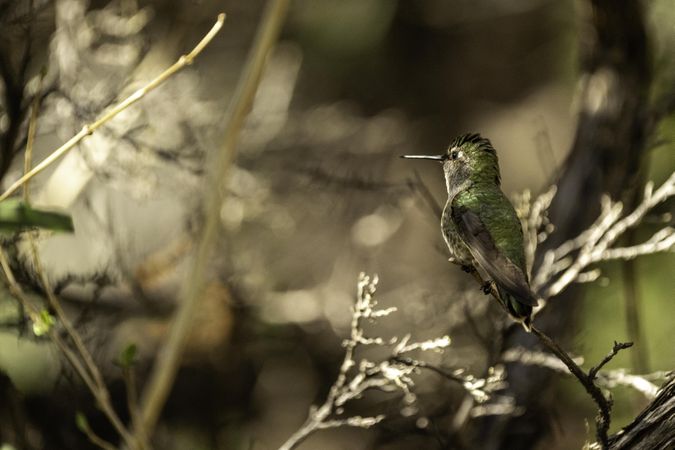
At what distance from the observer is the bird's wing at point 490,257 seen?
1757 mm

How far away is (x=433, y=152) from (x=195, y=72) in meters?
3.56

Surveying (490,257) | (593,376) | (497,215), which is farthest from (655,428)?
(497,215)

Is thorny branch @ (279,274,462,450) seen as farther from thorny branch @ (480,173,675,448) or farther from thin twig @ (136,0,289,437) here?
thin twig @ (136,0,289,437)

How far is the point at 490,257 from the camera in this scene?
6.41ft

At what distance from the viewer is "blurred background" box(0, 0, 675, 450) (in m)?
3.20

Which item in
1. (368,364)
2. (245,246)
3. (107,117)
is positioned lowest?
(368,364)

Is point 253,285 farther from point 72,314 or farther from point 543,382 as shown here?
point 543,382

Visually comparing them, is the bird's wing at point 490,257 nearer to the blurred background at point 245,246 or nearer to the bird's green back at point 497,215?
the bird's green back at point 497,215

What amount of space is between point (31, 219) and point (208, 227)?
59 centimetres

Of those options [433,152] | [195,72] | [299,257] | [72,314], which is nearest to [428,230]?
[433,152]

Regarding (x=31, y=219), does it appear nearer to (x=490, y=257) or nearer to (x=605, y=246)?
(x=490, y=257)

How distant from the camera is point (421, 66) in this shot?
764 cm

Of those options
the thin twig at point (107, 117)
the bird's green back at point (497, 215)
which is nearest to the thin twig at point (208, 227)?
the thin twig at point (107, 117)

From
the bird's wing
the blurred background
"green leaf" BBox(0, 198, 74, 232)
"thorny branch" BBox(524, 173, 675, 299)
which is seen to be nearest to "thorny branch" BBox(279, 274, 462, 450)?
the bird's wing
